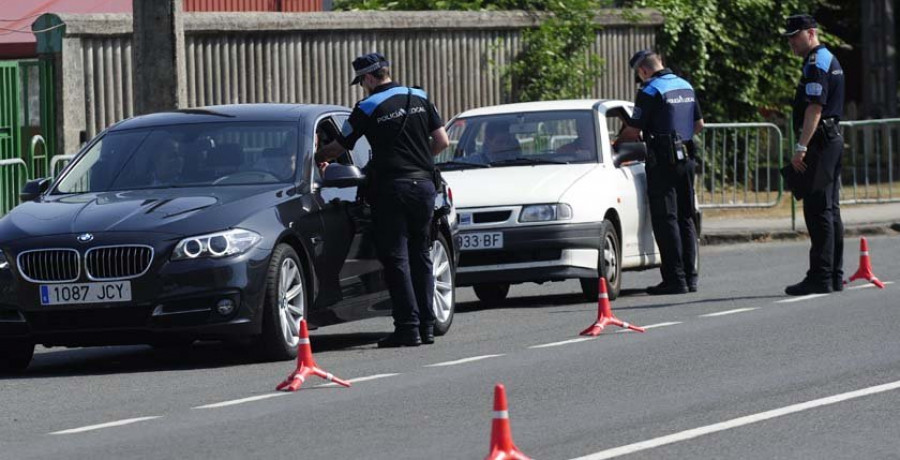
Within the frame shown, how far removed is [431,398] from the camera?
973 centimetres

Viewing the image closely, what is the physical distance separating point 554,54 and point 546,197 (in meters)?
9.36

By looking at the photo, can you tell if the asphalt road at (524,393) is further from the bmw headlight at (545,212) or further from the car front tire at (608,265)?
the bmw headlight at (545,212)

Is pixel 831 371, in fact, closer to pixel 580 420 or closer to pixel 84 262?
pixel 580 420

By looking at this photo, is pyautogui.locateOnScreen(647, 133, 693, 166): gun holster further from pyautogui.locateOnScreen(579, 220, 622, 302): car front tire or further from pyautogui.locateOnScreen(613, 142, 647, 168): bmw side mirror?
pyautogui.locateOnScreen(579, 220, 622, 302): car front tire

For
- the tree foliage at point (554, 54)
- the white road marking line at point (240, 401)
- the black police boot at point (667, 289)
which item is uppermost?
the tree foliage at point (554, 54)

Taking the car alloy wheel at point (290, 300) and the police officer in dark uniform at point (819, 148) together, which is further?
the police officer in dark uniform at point (819, 148)

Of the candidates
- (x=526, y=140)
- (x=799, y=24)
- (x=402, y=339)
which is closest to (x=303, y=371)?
(x=402, y=339)

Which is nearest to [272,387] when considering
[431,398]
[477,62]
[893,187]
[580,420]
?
[431,398]

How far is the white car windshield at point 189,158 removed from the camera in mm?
11953

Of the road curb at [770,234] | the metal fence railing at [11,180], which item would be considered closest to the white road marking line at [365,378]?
the metal fence railing at [11,180]

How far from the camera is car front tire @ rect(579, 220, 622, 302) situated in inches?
581

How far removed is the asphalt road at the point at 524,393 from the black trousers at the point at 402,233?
0.32 m

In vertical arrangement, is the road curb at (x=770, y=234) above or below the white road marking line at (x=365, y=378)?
above

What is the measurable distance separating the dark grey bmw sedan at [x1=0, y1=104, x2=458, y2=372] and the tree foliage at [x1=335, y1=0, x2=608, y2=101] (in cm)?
1103
